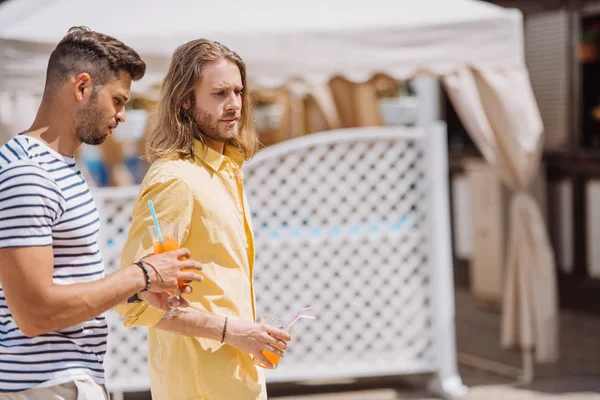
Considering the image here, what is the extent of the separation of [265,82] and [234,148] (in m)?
2.52

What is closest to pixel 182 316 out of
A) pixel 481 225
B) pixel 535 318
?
pixel 535 318

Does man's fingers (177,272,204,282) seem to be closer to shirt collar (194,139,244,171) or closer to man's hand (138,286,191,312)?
man's hand (138,286,191,312)

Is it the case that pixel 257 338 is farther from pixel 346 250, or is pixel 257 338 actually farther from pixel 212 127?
pixel 346 250

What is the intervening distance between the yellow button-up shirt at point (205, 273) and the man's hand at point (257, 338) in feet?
0.23

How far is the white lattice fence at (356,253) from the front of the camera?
5.20 meters

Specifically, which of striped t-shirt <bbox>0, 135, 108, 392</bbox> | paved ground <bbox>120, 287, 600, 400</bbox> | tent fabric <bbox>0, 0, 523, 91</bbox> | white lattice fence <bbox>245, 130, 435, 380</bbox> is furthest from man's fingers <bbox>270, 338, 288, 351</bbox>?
paved ground <bbox>120, 287, 600, 400</bbox>

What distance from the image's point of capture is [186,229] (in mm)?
2066

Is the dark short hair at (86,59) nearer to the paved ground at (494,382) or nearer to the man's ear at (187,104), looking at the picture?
the man's ear at (187,104)

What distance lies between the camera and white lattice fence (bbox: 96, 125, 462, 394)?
520 cm

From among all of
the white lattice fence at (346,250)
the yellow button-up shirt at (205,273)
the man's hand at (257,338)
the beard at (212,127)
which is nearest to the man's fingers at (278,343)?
the man's hand at (257,338)

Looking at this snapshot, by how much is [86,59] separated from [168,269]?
0.46m

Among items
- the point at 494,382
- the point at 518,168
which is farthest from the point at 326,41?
the point at 494,382

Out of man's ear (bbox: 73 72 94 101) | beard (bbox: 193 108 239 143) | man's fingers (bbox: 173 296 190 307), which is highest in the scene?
man's ear (bbox: 73 72 94 101)

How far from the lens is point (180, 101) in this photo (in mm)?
2176
